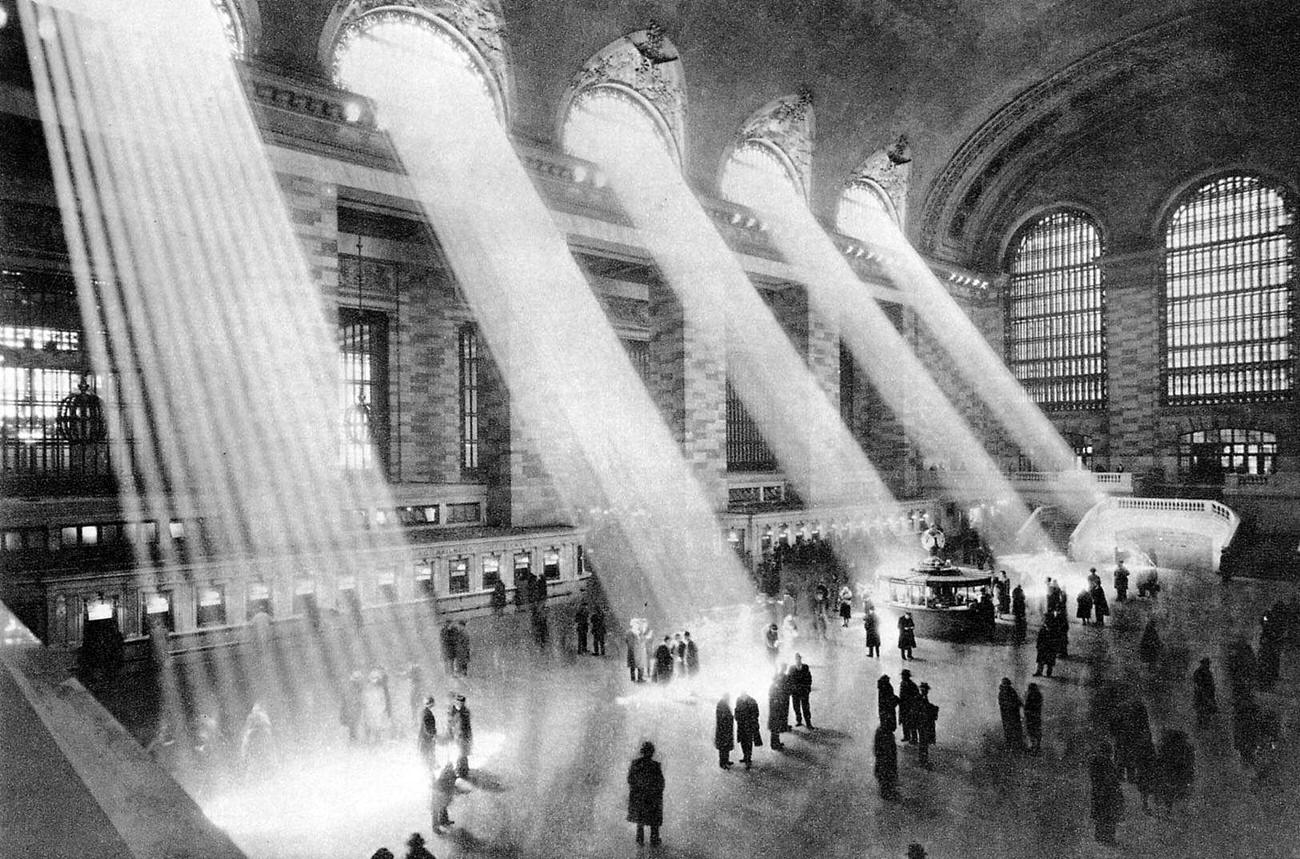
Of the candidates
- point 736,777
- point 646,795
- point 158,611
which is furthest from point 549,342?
point 646,795

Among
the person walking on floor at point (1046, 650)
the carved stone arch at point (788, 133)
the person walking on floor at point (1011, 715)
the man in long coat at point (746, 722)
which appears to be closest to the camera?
the man in long coat at point (746, 722)

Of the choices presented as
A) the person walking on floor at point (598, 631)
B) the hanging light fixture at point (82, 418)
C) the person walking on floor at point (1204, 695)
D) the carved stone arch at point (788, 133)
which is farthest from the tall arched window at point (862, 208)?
the hanging light fixture at point (82, 418)

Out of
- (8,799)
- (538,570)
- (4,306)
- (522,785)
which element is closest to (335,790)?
(522,785)

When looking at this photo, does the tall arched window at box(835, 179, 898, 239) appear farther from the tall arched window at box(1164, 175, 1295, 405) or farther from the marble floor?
the marble floor

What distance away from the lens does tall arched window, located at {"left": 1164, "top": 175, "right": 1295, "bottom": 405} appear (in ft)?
80.8

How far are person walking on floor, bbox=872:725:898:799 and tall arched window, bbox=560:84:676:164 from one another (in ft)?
47.0

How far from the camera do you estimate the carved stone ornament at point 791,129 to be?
849 inches

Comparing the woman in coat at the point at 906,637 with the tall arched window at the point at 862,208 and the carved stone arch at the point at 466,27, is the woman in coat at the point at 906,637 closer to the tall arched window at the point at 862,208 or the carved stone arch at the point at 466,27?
the carved stone arch at the point at 466,27

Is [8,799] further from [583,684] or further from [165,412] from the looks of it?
[165,412]

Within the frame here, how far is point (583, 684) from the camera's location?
1062 centimetres

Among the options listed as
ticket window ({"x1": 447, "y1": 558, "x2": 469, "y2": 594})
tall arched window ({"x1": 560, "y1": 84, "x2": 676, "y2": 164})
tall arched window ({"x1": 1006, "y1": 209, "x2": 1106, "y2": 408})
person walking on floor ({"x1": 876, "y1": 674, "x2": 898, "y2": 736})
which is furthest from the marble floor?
tall arched window ({"x1": 1006, "y1": 209, "x2": 1106, "y2": 408})

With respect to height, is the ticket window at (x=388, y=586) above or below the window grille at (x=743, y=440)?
below

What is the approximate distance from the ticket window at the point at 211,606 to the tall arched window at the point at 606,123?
11060mm

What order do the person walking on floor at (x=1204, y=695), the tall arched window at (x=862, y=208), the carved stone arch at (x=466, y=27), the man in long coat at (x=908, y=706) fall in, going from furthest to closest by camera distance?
1. the tall arched window at (x=862, y=208)
2. the carved stone arch at (x=466, y=27)
3. the person walking on floor at (x=1204, y=695)
4. the man in long coat at (x=908, y=706)
